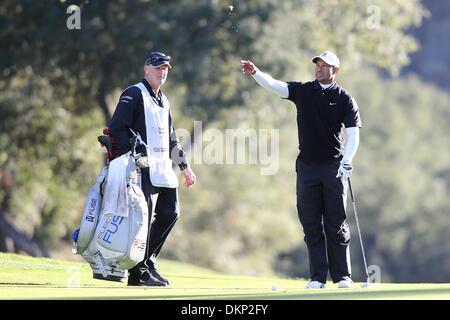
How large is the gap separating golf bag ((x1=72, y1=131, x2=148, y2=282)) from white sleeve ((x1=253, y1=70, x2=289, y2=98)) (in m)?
1.54

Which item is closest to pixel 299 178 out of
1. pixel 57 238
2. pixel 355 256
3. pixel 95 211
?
pixel 95 211

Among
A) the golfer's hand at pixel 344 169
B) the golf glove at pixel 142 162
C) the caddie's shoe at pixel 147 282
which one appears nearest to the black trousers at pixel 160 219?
the caddie's shoe at pixel 147 282

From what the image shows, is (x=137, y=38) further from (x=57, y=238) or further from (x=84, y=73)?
(x=57, y=238)

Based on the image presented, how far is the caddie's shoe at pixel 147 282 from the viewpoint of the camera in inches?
462

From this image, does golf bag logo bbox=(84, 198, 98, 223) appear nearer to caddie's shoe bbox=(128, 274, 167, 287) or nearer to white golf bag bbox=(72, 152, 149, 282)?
white golf bag bbox=(72, 152, 149, 282)

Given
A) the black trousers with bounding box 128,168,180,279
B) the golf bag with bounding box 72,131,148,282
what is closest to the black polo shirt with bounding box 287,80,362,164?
the black trousers with bounding box 128,168,180,279

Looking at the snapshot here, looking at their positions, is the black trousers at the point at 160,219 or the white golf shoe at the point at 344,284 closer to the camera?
the white golf shoe at the point at 344,284

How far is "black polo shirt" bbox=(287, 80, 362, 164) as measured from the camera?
11.9m

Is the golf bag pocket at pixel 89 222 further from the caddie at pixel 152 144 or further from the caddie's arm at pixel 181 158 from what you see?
the caddie's arm at pixel 181 158

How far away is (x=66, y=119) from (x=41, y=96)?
1009 mm

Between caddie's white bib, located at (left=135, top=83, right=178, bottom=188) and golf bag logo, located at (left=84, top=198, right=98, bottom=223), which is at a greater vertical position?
caddie's white bib, located at (left=135, top=83, right=178, bottom=188)

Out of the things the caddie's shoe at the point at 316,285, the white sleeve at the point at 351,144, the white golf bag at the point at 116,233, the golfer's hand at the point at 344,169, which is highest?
the white sleeve at the point at 351,144

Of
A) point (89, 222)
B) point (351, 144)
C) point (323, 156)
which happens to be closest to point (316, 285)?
point (323, 156)

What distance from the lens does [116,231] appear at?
11.4 m
